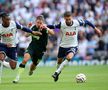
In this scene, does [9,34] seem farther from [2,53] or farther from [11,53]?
[11,53]

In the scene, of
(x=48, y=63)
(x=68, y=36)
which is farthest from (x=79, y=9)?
(x=68, y=36)

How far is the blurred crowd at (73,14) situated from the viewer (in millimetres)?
36562

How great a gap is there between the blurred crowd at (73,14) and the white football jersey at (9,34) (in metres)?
13.6

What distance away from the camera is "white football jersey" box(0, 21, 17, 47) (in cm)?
2164

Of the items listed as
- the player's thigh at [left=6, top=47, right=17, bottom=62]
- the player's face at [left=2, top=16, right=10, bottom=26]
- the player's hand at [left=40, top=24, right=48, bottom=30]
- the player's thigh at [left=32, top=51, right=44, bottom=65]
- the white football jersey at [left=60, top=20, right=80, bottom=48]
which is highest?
the player's face at [left=2, top=16, right=10, bottom=26]

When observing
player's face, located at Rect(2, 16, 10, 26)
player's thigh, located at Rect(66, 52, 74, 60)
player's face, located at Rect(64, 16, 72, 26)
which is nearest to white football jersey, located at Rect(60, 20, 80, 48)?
player's face, located at Rect(64, 16, 72, 26)

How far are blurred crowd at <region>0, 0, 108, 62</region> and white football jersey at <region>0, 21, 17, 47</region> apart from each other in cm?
1358

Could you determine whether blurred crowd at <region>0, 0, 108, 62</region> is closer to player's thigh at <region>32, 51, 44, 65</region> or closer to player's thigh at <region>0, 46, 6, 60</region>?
player's thigh at <region>32, 51, 44, 65</region>

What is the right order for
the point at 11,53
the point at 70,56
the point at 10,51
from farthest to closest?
the point at 11,53 < the point at 10,51 < the point at 70,56

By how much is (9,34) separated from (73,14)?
16460 mm

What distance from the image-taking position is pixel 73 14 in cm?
3800

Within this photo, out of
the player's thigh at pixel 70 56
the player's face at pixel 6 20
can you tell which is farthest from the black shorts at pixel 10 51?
the player's thigh at pixel 70 56

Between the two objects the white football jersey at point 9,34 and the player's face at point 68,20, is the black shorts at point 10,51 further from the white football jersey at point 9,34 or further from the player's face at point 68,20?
the player's face at point 68,20

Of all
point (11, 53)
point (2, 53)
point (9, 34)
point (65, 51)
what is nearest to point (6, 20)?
point (9, 34)
